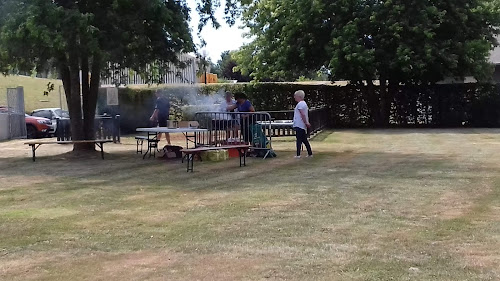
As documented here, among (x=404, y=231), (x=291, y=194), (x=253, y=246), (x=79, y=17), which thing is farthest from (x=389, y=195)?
(x=79, y=17)

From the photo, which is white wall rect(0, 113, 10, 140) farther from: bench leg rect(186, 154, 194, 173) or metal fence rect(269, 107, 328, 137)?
bench leg rect(186, 154, 194, 173)

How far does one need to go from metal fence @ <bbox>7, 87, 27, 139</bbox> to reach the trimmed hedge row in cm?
411

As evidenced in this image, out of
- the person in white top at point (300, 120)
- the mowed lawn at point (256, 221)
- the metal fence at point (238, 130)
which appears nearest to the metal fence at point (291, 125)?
the metal fence at point (238, 130)

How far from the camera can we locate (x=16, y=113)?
83.8ft

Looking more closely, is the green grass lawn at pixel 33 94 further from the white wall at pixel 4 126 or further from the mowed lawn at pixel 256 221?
the mowed lawn at pixel 256 221

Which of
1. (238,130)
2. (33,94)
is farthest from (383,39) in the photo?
(33,94)

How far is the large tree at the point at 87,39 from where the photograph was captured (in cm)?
1394

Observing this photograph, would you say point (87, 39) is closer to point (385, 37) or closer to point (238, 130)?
point (238, 130)

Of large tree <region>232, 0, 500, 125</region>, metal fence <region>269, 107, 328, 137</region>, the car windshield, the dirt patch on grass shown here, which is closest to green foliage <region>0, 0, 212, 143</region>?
metal fence <region>269, 107, 328, 137</region>

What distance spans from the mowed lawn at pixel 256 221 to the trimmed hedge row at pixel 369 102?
14.4 meters

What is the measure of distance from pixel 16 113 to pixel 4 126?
0.95 metres

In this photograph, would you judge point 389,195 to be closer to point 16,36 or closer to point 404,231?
point 404,231

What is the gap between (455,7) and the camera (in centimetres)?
2664

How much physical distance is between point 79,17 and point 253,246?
9148 millimetres
